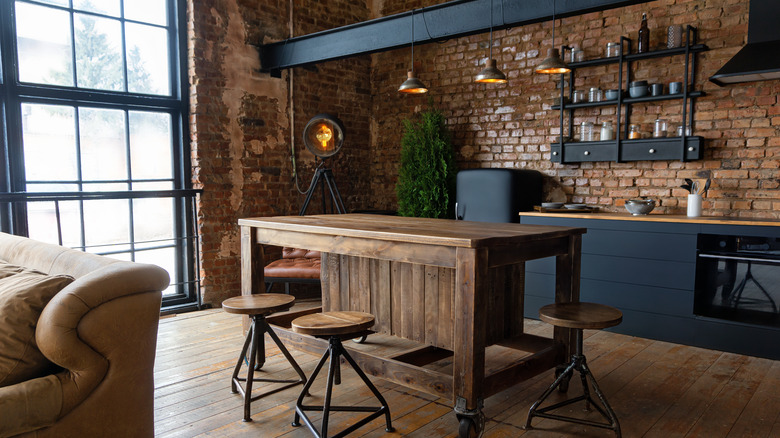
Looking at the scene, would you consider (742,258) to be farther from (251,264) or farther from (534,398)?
(251,264)

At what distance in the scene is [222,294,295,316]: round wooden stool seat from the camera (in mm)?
2807

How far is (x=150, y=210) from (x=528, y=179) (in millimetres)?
3450

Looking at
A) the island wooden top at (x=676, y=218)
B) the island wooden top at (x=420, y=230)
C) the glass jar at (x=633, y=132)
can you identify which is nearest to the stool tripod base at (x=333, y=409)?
the island wooden top at (x=420, y=230)

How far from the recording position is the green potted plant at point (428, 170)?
565cm

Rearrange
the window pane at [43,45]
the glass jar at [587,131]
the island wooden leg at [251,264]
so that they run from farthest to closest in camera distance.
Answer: the glass jar at [587,131]
the window pane at [43,45]
the island wooden leg at [251,264]

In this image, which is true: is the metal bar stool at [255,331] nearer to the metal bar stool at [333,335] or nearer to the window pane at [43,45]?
the metal bar stool at [333,335]

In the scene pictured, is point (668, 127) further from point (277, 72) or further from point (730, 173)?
point (277, 72)

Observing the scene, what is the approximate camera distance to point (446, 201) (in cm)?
564

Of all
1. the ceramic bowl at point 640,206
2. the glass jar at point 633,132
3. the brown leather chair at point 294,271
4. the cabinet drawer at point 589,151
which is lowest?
the brown leather chair at point 294,271

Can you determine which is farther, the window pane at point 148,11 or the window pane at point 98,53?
the window pane at point 148,11

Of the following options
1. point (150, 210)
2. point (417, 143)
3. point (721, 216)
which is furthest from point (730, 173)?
point (150, 210)

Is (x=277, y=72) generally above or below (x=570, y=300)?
above

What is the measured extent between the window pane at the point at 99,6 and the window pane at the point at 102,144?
81 centimetres

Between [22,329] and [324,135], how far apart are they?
13.0ft
